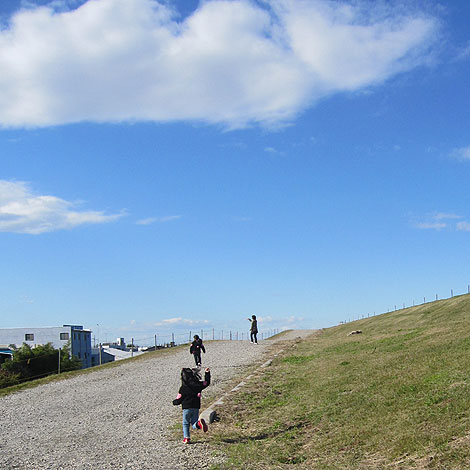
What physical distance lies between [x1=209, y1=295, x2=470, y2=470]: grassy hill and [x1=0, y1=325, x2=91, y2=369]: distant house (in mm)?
84205

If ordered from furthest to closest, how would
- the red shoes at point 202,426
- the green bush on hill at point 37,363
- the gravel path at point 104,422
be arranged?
the green bush on hill at point 37,363
the red shoes at point 202,426
the gravel path at point 104,422

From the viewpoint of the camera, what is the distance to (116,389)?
22.1 meters

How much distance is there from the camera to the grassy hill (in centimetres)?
901

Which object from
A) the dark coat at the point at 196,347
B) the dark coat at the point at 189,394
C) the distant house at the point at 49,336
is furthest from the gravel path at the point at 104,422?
the distant house at the point at 49,336

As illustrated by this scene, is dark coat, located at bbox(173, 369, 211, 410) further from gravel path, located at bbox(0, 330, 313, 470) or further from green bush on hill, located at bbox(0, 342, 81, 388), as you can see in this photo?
green bush on hill, located at bbox(0, 342, 81, 388)

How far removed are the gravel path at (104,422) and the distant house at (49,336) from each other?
7265 centimetres

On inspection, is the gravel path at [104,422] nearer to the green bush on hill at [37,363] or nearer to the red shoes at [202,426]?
the red shoes at [202,426]

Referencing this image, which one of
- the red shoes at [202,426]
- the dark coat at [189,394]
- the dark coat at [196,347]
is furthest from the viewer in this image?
the dark coat at [196,347]

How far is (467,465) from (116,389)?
16849 mm

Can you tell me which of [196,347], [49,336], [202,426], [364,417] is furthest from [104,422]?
[49,336]

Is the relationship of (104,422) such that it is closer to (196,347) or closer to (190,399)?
(190,399)

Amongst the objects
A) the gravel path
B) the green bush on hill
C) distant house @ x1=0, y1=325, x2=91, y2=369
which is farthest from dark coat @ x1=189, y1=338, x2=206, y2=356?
distant house @ x1=0, y1=325, x2=91, y2=369

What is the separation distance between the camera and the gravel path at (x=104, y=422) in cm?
1062

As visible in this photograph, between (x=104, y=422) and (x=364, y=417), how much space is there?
7457 mm
